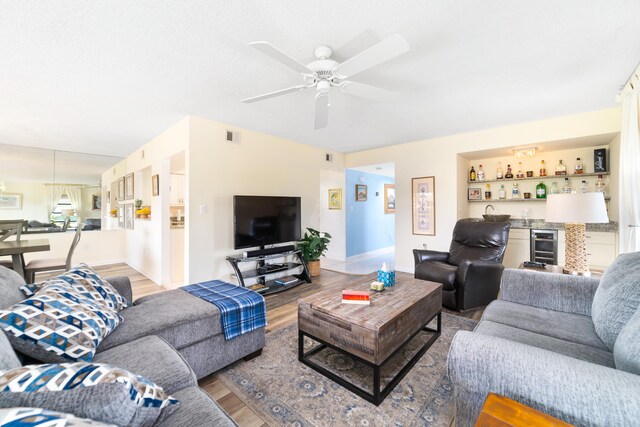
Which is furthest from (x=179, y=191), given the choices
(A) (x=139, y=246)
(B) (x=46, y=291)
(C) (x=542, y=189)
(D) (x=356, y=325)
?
(C) (x=542, y=189)

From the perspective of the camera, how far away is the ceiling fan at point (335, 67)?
1591mm

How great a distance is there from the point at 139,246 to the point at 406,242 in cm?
496

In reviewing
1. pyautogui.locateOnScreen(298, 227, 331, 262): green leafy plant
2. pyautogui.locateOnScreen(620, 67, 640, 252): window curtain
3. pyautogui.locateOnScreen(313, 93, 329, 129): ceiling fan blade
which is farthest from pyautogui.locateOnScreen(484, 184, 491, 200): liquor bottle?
pyautogui.locateOnScreen(313, 93, 329, 129): ceiling fan blade

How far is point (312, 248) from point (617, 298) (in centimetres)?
347

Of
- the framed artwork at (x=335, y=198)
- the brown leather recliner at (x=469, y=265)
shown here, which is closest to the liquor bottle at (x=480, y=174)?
the brown leather recliner at (x=469, y=265)

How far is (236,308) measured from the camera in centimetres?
193

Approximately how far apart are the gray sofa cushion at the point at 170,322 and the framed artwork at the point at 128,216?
417 centimetres

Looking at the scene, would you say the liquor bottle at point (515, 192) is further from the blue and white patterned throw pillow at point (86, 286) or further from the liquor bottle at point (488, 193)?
the blue and white patterned throw pillow at point (86, 286)

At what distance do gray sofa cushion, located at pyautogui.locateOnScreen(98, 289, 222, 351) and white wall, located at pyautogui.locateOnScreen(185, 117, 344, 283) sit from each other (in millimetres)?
1590

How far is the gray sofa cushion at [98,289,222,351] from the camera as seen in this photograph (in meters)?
1.53

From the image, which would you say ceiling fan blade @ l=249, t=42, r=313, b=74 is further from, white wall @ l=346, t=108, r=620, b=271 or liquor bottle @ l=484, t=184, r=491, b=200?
liquor bottle @ l=484, t=184, r=491, b=200

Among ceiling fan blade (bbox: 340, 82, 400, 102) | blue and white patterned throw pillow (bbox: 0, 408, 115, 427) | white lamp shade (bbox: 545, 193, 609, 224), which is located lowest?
blue and white patterned throw pillow (bbox: 0, 408, 115, 427)

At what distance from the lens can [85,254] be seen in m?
5.53

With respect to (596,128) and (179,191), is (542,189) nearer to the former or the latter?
(596,128)
